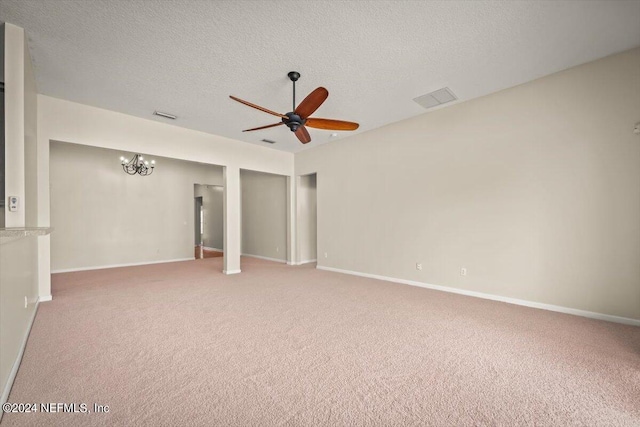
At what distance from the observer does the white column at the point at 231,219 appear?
6.17 metres

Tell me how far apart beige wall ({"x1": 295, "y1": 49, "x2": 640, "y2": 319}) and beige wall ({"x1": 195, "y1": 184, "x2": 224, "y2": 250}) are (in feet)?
21.3

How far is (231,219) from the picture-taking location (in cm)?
630

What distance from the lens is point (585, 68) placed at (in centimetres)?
340

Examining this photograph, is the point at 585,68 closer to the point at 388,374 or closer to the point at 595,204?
the point at 595,204

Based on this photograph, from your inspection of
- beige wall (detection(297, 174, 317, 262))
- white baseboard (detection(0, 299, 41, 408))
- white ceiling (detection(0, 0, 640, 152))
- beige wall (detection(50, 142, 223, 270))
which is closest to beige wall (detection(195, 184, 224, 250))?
beige wall (detection(50, 142, 223, 270))

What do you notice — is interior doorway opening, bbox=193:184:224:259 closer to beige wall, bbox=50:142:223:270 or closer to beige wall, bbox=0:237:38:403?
beige wall, bbox=50:142:223:270

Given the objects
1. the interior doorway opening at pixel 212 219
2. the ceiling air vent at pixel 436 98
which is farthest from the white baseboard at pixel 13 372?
the interior doorway opening at pixel 212 219

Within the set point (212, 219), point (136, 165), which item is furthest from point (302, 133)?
point (212, 219)

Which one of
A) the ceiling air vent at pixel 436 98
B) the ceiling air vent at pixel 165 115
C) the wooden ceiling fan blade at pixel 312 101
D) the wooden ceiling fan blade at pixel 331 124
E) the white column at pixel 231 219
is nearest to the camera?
the wooden ceiling fan blade at pixel 312 101

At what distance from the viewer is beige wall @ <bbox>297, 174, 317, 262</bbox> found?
757 cm

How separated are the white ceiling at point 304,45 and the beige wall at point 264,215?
4.02 m

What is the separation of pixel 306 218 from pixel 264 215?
1558 millimetres

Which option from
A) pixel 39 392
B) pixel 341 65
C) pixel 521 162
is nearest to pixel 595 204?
pixel 521 162

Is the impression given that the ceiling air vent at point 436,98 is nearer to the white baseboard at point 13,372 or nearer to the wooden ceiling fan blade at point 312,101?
the wooden ceiling fan blade at point 312,101
